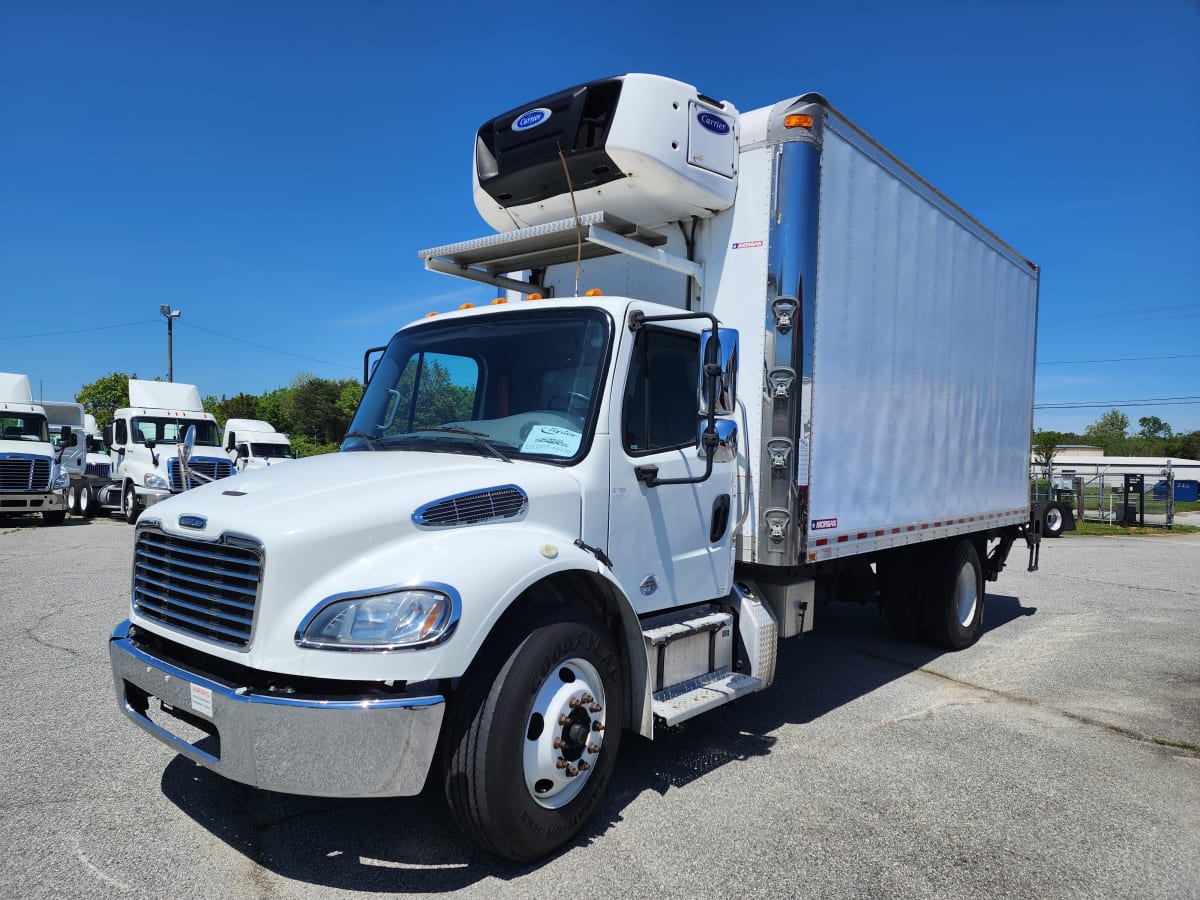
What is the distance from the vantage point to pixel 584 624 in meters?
3.70

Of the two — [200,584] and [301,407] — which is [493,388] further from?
[301,407]

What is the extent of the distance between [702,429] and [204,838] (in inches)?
124

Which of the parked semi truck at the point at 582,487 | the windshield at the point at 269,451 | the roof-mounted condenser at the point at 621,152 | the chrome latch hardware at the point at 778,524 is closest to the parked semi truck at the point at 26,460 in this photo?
the windshield at the point at 269,451

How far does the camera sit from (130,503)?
19.8 m

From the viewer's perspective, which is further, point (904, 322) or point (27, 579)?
point (27, 579)

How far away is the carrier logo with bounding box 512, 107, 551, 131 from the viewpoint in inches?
197

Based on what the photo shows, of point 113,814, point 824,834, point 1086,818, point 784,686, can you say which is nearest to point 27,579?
point 113,814

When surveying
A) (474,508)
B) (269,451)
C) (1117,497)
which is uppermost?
Answer: (474,508)

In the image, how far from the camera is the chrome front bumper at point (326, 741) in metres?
2.96

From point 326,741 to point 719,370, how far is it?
2389mm

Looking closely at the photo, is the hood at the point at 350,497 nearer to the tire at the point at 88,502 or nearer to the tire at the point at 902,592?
the tire at the point at 902,592

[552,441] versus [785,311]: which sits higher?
[785,311]

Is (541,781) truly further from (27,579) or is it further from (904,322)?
(27,579)

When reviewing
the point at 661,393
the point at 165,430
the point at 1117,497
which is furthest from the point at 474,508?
the point at 1117,497
